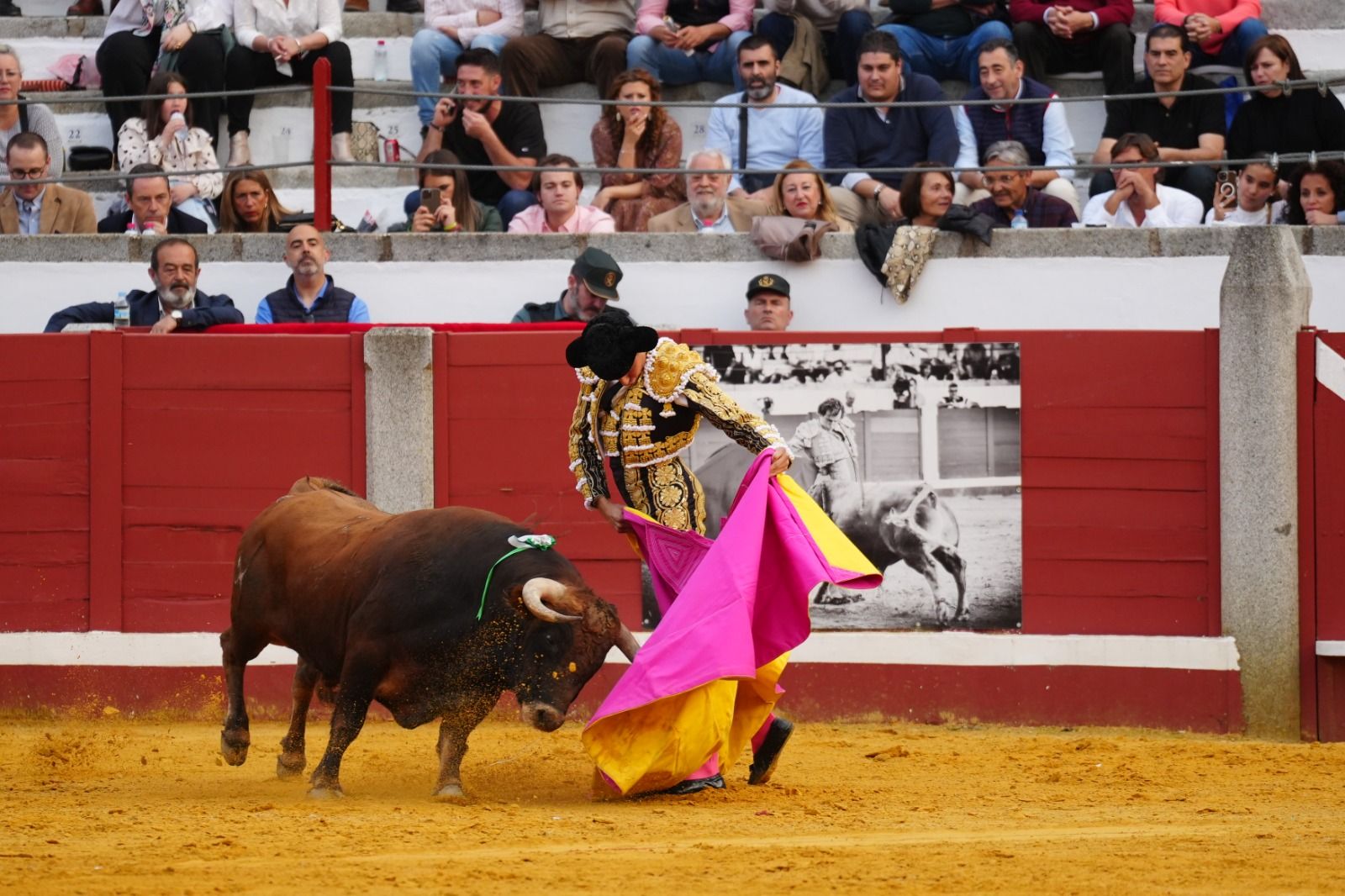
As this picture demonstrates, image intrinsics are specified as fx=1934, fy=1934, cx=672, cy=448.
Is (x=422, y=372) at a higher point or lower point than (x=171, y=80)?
lower

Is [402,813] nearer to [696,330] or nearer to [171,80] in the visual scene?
[696,330]

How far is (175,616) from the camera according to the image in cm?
768

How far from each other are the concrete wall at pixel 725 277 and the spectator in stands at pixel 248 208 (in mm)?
349

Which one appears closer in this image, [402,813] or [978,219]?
[402,813]

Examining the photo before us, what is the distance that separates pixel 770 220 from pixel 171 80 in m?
3.25

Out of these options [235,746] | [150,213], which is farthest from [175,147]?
[235,746]

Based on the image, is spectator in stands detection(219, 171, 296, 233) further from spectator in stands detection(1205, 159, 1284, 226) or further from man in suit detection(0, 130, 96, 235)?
spectator in stands detection(1205, 159, 1284, 226)

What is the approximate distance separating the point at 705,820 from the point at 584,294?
3345mm

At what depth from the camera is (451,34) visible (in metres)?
10.2

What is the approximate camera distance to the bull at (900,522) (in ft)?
24.2

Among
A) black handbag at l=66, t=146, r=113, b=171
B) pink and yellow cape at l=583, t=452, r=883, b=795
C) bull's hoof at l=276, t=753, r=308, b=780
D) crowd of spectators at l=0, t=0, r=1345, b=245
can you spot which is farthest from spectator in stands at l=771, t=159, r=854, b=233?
black handbag at l=66, t=146, r=113, b=171

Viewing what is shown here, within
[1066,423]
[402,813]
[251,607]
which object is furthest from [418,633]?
[1066,423]

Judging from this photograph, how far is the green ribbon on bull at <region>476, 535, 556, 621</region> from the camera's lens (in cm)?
525

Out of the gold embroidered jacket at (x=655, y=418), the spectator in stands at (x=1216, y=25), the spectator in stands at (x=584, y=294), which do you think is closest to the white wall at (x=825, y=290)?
the spectator in stands at (x=584, y=294)
